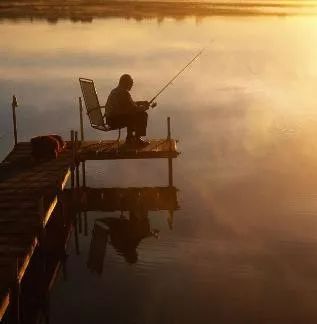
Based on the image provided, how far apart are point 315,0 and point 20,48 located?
46.0 meters

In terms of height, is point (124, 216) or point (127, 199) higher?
point (127, 199)

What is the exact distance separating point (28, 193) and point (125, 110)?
3308mm

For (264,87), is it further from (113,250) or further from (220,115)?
(113,250)

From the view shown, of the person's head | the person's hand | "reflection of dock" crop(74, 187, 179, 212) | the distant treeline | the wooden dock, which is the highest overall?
the distant treeline

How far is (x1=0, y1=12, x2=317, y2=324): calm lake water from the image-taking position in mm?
9828

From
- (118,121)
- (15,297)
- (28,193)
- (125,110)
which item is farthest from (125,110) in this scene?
(15,297)

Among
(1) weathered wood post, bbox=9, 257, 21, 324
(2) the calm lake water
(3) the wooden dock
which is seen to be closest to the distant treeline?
(2) the calm lake water

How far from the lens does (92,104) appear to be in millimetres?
14609

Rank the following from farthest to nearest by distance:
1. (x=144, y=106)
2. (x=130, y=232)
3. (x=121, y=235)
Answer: (x=144, y=106)
(x=130, y=232)
(x=121, y=235)

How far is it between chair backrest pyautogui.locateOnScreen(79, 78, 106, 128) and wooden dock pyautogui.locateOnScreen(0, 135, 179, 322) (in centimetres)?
57

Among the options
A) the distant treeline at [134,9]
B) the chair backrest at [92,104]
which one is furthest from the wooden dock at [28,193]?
the distant treeline at [134,9]

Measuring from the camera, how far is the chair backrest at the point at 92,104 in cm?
1441

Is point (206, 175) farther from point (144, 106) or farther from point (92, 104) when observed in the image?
point (92, 104)

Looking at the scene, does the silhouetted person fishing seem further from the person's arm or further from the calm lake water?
the calm lake water
